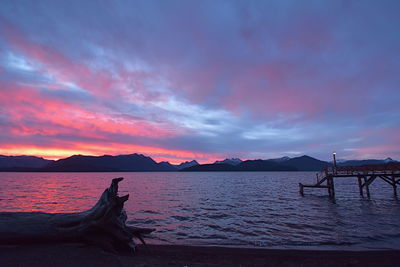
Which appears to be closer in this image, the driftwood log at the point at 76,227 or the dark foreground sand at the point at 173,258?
the dark foreground sand at the point at 173,258

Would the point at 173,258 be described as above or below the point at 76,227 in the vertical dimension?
below

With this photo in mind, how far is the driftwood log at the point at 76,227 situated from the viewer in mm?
8047

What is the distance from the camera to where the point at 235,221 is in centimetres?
1848

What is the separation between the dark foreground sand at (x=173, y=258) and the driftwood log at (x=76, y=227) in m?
0.30

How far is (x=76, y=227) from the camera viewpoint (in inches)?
323

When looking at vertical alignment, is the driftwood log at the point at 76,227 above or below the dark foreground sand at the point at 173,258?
above

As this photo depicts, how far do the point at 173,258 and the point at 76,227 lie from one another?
3.93 meters

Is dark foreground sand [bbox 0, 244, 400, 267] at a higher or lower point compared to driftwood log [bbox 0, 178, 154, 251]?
lower

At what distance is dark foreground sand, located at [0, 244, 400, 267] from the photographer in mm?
6996

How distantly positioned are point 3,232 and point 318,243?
1497cm

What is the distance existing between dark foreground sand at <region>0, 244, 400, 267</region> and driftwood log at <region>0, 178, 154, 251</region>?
0.30m

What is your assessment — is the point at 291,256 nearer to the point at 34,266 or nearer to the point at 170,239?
the point at 170,239

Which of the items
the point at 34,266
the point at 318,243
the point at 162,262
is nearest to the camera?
the point at 34,266

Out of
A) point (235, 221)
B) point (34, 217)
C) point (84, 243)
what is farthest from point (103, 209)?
point (235, 221)
